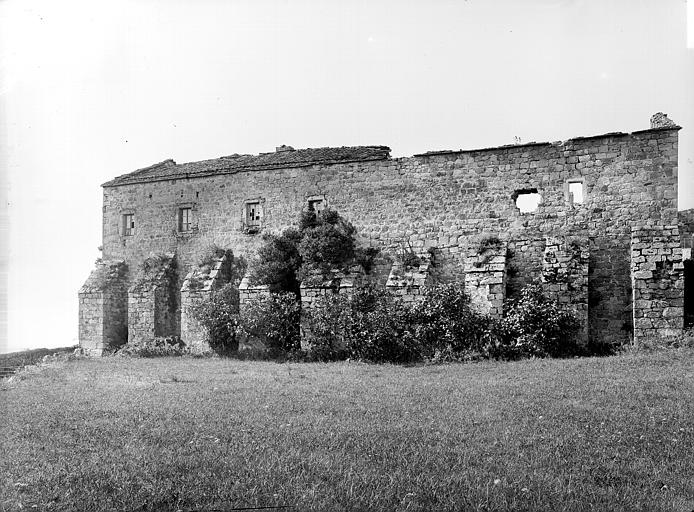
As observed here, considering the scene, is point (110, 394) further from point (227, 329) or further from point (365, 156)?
point (365, 156)

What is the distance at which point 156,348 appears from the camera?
815 inches

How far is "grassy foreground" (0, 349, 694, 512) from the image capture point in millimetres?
5746

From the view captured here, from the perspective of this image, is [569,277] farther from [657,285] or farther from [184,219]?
[184,219]

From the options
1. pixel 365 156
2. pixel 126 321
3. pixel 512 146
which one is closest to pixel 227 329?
pixel 126 321

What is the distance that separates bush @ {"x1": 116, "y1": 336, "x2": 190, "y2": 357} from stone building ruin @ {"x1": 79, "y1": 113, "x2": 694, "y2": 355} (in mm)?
538

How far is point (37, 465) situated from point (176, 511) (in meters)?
2.17

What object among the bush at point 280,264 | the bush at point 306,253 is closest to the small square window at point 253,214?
the bush at point 306,253

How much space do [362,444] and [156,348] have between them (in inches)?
600

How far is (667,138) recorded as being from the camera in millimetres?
16562

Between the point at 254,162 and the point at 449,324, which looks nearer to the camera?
the point at 449,324

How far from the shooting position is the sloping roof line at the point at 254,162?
20.6 meters

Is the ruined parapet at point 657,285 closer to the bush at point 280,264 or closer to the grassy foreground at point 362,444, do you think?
the grassy foreground at point 362,444

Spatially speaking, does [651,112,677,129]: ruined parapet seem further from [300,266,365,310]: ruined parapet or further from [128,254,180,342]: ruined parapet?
[128,254,180,342]: ruined parapet

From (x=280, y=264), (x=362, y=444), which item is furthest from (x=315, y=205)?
(x=362, y=444)
